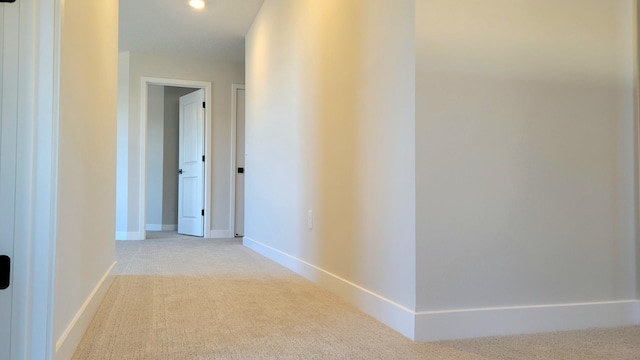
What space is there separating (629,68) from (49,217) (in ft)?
7.44

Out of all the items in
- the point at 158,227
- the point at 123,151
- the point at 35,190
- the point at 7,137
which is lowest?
the point at 158,227

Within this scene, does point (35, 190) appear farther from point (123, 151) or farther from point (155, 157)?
point (155, 157)

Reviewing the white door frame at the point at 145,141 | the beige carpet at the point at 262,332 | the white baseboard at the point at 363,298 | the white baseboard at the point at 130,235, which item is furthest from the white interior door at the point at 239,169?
the beige carpet at the point at 262,332


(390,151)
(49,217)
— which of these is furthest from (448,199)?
(49,217)

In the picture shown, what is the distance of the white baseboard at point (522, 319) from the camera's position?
1.68 metres

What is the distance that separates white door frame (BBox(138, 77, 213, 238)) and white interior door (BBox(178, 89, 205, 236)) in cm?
7

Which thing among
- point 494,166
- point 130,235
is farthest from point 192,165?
point 494,166

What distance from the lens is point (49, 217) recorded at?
1127mm

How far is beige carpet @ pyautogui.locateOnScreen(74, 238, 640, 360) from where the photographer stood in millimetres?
1529

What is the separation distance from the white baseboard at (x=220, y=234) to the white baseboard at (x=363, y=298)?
2589 mm

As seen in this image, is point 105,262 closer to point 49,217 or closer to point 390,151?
point 49,217

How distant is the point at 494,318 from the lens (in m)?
1.75

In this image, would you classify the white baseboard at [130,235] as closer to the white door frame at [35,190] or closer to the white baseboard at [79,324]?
the white baseboard at [79,324]

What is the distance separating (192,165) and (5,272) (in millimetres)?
5140
